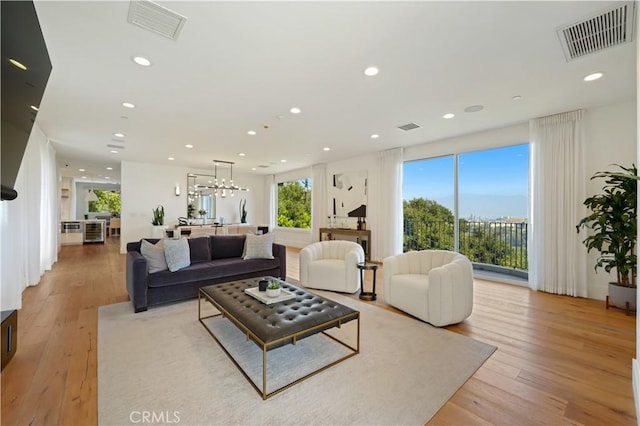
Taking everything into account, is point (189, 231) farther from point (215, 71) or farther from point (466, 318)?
point (466, 318)

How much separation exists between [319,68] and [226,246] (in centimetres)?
330

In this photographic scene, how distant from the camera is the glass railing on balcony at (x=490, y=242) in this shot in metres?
5.36

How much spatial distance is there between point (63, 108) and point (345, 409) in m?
5.38

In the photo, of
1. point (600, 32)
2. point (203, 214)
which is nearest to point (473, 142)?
point (600, 32)

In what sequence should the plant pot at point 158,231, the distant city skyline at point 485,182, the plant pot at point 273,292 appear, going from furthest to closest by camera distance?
the plant pot at point 158,231
the distant city skyline at point 485,182
the plant pot at point 273,292

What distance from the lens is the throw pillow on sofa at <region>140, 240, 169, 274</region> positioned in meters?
3.71

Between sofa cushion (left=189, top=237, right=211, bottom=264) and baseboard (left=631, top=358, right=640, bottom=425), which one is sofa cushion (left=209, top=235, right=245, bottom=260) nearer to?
sofa cushion (left=189, top=237, right=211, bottom=264)

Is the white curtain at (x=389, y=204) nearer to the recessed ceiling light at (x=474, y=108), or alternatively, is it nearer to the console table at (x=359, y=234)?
the console table at (x=359, y=234)

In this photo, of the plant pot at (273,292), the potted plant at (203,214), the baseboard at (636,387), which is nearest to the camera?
the baseboard at (636,387)

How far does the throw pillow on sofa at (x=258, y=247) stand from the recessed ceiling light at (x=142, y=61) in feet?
9.21

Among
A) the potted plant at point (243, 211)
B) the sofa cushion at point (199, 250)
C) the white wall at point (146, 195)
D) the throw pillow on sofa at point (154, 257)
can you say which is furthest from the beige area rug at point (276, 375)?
the potted plant at point (243, 211)

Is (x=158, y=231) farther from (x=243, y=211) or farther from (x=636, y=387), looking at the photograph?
(x=636, y=387)

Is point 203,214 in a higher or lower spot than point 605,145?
lower

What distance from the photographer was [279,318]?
7.22 feet
